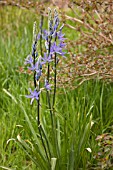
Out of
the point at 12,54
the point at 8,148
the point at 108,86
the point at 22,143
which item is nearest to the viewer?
the point at 22,143

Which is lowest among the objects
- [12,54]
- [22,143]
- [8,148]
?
[8,148]

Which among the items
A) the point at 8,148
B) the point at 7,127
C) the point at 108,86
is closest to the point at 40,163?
the point at 8,148

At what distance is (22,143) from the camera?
2.49 meters

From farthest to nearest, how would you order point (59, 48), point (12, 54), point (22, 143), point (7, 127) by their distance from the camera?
point (12, 54) < point (7, 127) < point (22, 143) < point (59, 48)

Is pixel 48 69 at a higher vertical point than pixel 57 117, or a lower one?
higher

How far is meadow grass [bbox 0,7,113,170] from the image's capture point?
259cm

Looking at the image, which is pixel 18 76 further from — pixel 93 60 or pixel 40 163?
pixel 40 163

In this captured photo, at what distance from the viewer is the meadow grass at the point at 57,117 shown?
8.51 ft

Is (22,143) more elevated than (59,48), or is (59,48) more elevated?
(59,48)

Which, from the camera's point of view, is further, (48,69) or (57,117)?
(57,117)

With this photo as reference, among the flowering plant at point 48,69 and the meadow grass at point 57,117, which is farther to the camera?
the meadow grass at point 57,117

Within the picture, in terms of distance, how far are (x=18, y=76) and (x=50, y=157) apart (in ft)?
6.09

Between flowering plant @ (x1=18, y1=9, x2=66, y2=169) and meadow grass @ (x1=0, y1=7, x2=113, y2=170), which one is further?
meadow grass @ (x1=0, y1=7, x2=113, y2=170)

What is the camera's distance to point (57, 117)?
9.96 ft
